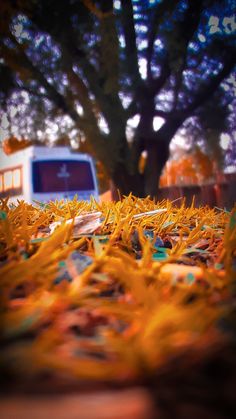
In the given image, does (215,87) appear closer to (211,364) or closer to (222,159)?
(222,159)

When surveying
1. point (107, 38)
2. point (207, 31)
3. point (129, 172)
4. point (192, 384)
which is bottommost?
point (192, 384)

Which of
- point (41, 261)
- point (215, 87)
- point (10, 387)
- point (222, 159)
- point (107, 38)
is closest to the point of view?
point (10, 387)

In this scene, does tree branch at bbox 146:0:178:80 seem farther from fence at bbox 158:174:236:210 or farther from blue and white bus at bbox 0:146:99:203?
blue and white bus at bbox 0:146:99:203

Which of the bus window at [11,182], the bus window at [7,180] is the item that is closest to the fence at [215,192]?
the bus window at [11,182]

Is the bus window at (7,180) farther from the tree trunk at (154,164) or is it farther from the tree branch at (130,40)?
the tree branch at (130,40)

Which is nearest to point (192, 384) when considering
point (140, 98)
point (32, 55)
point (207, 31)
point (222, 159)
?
point (207, 31)

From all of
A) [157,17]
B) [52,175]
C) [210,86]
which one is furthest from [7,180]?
[157,17]

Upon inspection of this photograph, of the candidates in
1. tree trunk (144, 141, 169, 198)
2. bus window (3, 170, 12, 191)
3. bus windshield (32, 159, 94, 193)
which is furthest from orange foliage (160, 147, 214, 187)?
bus window (3, 170, 12, 191)
